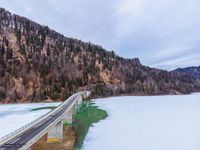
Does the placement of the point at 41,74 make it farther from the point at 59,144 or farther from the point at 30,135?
the point at 30,135

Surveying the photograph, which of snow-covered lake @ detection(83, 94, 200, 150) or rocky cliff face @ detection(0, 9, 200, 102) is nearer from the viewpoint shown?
snow-covered lake @ detection(83, 94, 200, 150)

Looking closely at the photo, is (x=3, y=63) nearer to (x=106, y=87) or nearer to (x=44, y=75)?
(x=44, y=75)

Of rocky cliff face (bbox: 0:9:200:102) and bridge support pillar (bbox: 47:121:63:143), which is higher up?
rocky cliff face (bbox: 0:9:200:102)

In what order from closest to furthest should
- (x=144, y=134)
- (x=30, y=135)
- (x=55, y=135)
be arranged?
1. (x=30, y=135)
2. (x=55, y=135)
3. (x=144, y=134)

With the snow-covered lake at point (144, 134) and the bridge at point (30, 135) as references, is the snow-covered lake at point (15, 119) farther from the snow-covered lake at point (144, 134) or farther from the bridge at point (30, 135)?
the snow-covered lake at point (144, 134)

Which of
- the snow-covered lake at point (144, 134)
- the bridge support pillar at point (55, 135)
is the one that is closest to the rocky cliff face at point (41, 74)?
the snow-covered lake at point (144, 134)

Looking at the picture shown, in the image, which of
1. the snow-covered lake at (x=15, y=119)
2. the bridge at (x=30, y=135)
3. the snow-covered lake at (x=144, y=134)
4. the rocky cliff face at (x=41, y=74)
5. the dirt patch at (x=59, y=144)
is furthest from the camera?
the rocky cliff face at (x=41, y=74)

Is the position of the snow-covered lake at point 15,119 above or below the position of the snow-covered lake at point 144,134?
above

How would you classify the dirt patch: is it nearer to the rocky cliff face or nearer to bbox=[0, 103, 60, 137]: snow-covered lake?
bbox=[0, 103, 60, 137]: snow-covered lake

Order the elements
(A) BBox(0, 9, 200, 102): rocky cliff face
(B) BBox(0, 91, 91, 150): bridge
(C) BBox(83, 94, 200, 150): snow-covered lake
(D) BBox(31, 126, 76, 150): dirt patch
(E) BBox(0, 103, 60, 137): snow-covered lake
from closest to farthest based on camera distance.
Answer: (B) BBox(0, 91, 91, 150): bridge < (D) BBox(31, 126, 76, 150): dirt patch < (C) BBox(83, 94, 200, 150): snow-covered lake < (E) BBox(0, 103, 60, 137): snow-covered lake < (A) BBox(0, 9, 200, 102): rocky cliff face

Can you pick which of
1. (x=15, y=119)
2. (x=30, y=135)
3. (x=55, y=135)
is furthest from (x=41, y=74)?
(x=30, y=135)

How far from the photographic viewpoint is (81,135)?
5288 centimetres

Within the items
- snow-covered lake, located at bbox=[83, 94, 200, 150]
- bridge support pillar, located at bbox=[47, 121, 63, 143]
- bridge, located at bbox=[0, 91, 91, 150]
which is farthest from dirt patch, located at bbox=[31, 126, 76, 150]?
snow-covered lake, located at bbox=[83, 94, 200, 150]

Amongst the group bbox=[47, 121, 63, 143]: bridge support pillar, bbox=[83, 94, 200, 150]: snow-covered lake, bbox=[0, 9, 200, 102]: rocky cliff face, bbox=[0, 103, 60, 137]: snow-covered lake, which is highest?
bbox=[0, 9, 200, 102]: rocky cliff face
